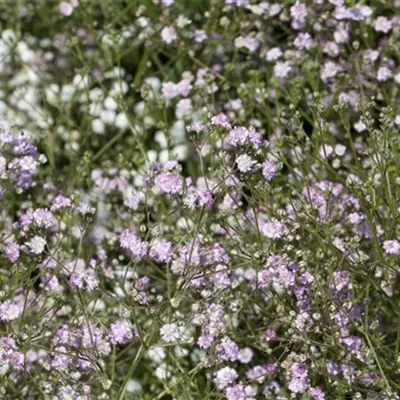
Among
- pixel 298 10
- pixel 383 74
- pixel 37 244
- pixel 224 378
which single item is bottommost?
pixel 224 378

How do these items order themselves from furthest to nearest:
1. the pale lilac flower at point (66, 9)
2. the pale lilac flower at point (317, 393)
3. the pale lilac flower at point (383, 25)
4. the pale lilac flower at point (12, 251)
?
the pale lilac flower at point (66, 9), the pale lilac flower at point (383, 25), the pale lilac flower at point (12, 251), the pale lilac flower at point (317, 393)

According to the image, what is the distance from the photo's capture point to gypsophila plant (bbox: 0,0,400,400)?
102 inches

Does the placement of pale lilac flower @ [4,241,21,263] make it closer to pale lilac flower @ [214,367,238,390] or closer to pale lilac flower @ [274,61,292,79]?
pale lilac flower @ [214,367,238,390]

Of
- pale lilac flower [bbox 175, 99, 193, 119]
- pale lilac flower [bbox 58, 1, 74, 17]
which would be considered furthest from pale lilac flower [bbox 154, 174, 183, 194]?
pale lilac flower [bbox 58, 1, 74, 17]

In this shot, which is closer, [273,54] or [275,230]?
[275,230]

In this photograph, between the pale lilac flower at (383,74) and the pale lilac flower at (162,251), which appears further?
the pale lilac flower at (383,74)

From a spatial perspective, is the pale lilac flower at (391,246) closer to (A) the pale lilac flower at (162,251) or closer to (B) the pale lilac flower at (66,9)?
(A) the pale lilac flower at (162,251)

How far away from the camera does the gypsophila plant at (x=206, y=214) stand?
8.48 ft

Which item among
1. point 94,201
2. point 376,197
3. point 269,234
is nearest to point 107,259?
point 94,201

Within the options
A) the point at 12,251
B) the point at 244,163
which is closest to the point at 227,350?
the point at 244,163

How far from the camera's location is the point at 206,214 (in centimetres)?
300

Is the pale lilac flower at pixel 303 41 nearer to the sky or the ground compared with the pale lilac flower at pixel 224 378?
nearer to the sky

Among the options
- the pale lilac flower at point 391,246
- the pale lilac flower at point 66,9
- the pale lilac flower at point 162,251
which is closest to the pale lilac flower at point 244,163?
the pale lilac flower at point 162,251

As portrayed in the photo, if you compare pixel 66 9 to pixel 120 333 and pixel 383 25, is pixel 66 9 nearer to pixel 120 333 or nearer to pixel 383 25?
pixel 383 25
